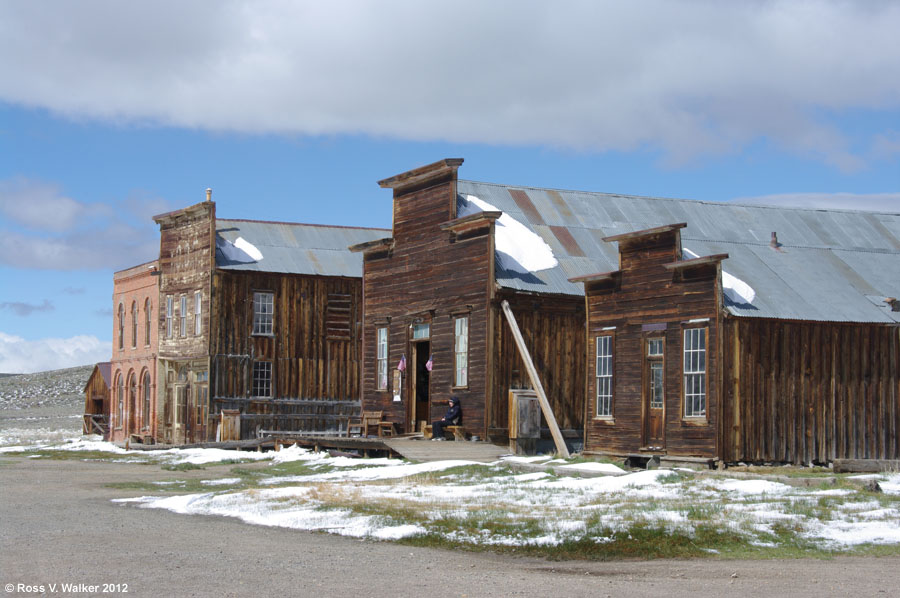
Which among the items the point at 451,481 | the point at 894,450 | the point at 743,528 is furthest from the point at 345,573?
the point at 894,450

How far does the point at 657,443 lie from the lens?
81.5ft

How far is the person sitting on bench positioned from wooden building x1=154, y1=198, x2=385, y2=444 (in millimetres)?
11226

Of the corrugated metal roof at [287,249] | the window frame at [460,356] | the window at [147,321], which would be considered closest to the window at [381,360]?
the window frame at [460,356]

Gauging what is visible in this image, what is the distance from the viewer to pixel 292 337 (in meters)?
41.2

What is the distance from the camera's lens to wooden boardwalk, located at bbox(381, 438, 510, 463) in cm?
2550

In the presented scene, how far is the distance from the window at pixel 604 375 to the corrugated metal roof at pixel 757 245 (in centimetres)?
282

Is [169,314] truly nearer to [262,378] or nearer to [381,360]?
[262,378]

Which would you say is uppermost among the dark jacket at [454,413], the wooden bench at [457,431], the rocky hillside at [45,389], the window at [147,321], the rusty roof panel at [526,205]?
the rusty roof panel at [526,205]

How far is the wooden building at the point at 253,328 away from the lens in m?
40.2

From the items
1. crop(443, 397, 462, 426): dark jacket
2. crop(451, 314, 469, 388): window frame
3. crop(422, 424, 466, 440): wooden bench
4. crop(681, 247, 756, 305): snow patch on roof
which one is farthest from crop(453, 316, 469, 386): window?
crop(681, 247, 756, 305): snow patch on roof

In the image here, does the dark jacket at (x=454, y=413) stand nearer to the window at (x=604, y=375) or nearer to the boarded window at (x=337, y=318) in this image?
the window at (x=604, y=375)

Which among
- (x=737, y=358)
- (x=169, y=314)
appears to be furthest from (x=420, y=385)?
(x=169, y=314)

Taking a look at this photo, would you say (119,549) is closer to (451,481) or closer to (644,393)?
(451,481)

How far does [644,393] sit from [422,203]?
31.9ft
